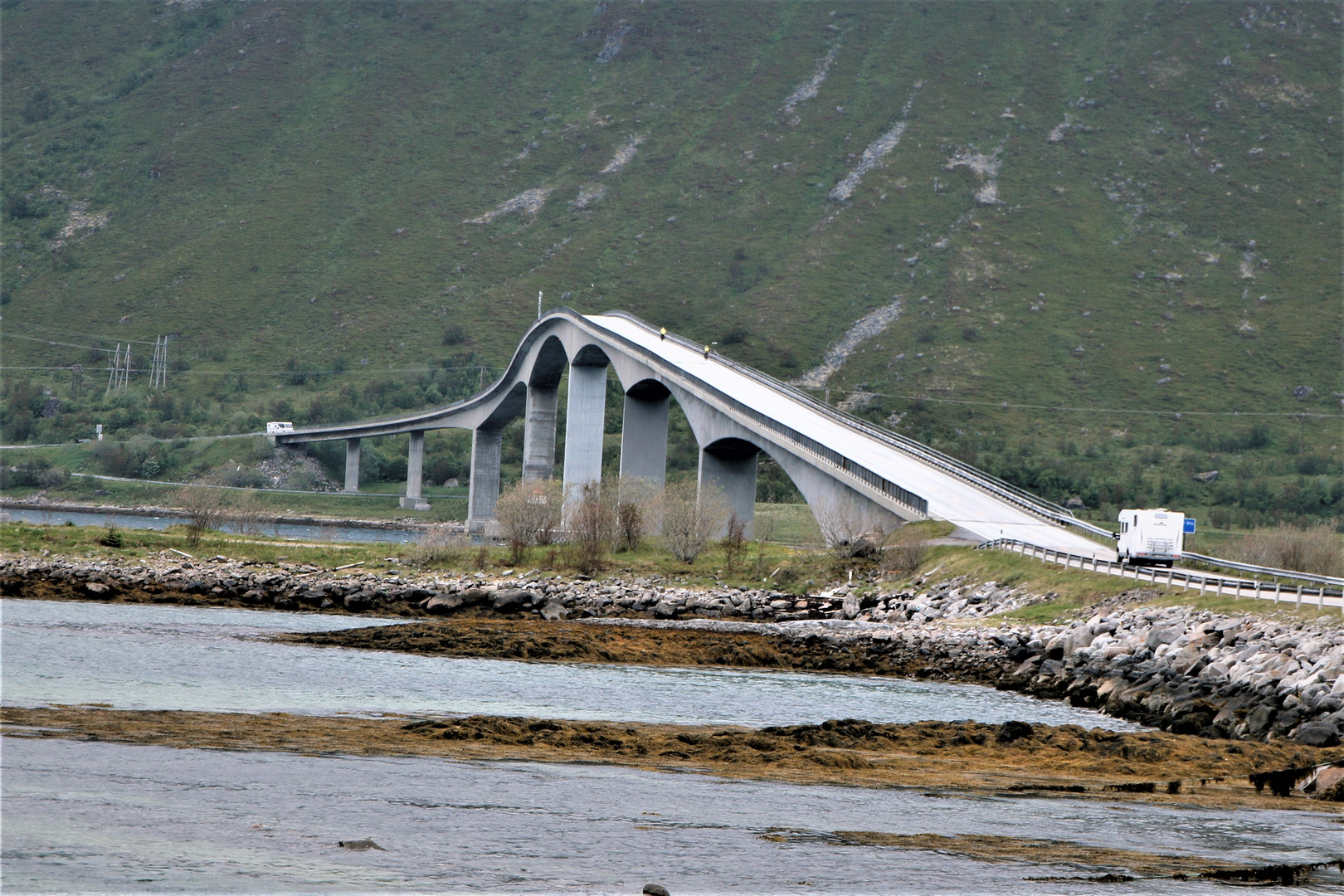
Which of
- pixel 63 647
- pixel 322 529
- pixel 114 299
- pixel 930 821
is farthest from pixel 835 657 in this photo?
pixel 114 299

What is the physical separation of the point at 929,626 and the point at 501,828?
32626mm

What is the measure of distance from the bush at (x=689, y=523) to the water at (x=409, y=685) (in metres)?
27.4

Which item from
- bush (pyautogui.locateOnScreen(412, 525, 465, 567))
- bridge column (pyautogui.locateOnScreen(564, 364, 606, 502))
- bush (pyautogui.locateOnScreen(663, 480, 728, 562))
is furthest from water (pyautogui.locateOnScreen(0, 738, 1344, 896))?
bridge column (pyautogui.locateOnScreen(564, 364, 606, 502))

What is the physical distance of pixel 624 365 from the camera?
9369 centimetres

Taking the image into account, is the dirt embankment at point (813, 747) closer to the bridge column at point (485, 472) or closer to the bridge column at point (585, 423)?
the bridge column at point (585, 423)

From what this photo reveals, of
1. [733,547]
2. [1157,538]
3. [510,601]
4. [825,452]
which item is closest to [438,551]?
[733,547]

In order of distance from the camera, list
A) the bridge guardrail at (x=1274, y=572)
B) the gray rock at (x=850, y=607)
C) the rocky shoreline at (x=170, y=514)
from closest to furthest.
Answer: the bridge guardrail at (x=1274, y=572) < the gray rock at (x=850, y=607) < the rocky shoreline at (x=170, y=514)

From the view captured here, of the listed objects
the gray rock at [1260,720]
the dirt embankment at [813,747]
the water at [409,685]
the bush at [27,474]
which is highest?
the bush at [27,474]

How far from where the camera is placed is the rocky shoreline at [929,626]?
2888 cm

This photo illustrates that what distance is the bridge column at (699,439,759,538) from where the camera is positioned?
81812mm

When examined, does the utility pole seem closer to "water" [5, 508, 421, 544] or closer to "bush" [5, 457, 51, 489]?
"bush" [5, 457, 51, 489]

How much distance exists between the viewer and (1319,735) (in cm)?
2523

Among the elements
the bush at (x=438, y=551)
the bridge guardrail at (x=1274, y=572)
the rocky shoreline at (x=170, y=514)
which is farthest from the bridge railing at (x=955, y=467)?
the rocky shoreline at (x=170, y=514)

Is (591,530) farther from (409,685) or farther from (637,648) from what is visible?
(409,685)
